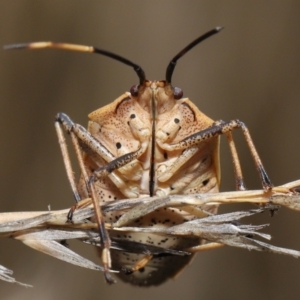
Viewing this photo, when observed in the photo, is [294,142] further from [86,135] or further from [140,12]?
[86,135]

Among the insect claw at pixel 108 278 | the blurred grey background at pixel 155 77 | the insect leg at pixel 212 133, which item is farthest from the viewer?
the blurred grey background at pixel 155 77

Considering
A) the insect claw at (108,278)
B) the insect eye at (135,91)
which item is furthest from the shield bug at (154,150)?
the insect claw at (108,278)

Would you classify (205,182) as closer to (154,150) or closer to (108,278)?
(154,150)

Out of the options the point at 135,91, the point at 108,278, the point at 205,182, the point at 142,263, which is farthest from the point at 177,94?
the point at 108,278

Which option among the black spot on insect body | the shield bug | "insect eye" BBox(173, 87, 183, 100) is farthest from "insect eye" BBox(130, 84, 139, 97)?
the black spot on insect body

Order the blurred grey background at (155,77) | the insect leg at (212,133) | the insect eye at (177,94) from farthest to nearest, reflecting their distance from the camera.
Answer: the blurred grey background at (155,77) → the insect eye at (177,94) → the insect leg at (212,133)

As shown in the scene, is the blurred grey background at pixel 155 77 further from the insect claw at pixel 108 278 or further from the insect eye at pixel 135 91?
the insect claw at pixel 108 278

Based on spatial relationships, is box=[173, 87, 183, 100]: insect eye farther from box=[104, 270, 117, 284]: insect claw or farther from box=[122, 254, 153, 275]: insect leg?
box=[104, 270, 117, 284]: insect claw

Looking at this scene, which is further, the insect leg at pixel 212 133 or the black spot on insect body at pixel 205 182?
the black spot on insect body at pixel 205 182

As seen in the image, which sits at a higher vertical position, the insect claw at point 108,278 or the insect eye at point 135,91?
the insect eye at point 135,91
